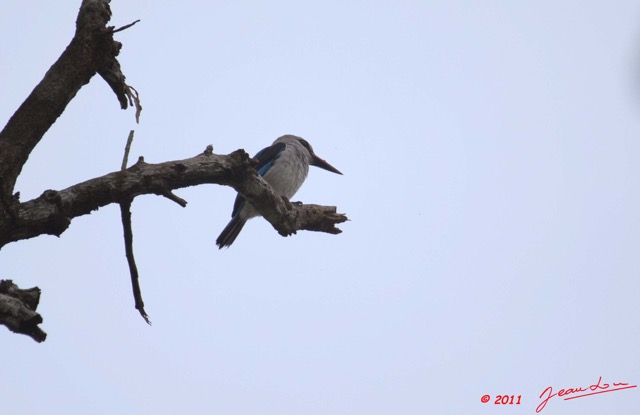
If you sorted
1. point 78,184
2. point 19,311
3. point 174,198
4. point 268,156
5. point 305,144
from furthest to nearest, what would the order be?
point 305,144 < point 268,156 < point 174,198 < point 78,184 < point 19,311

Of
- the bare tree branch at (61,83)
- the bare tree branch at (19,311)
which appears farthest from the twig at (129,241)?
the bare tree branch at (19,311)

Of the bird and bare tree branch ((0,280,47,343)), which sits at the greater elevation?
the bird

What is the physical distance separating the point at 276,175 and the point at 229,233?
720 millimetres

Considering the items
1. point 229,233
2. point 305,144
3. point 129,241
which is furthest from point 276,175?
point 129,241

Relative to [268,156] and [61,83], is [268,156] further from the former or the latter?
[61,83]

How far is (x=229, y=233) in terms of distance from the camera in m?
6.27

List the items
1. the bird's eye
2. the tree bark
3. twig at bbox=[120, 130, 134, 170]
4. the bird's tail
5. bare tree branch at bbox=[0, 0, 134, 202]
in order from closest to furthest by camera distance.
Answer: the tree bark
bare tree branch at bbox=[0, 0, 134, 202]
twig at bbox=[120, 130, 134, 170]
the bird's tail
the bird's eye

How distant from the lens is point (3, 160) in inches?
105

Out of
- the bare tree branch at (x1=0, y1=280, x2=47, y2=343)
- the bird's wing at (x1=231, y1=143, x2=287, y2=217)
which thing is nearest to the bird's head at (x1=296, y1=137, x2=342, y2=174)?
the bird's wing at (x1=231, y1=143, x2=287, y2=217)

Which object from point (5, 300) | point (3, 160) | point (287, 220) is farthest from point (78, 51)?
point (287, 220)

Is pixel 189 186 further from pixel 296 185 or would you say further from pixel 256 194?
pixel 296 185

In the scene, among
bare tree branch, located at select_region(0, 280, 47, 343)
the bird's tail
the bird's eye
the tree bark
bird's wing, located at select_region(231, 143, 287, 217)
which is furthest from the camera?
the bird's eye

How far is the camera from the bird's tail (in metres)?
6.23

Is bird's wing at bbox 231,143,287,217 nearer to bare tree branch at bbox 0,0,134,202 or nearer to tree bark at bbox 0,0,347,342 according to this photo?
tree bark at bbox 0,0,347,342
